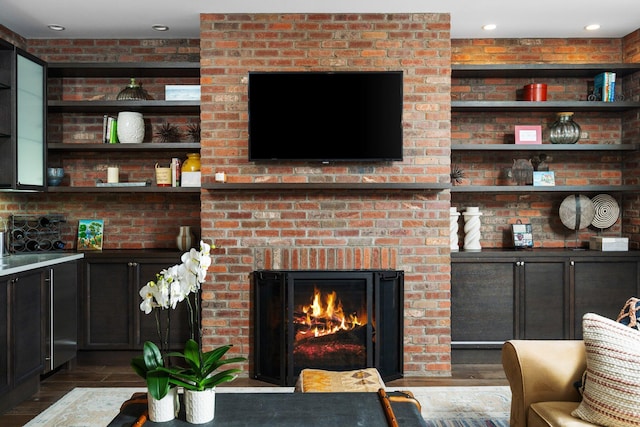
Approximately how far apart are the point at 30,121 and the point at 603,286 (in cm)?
449

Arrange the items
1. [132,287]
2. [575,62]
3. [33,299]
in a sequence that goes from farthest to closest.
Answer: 1. [575,62]
2. [132,287]
3. [33,299]

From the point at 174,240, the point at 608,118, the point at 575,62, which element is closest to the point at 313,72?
the point at 174,240

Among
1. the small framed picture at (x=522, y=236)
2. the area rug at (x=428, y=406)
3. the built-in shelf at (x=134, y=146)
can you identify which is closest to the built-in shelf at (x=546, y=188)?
the small framed picture at (x=522, y=236)

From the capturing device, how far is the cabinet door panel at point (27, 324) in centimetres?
349

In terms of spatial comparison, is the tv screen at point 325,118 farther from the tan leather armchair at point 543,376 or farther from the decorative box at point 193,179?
the tan leather armchair at point 543,376

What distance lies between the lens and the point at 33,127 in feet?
14.1

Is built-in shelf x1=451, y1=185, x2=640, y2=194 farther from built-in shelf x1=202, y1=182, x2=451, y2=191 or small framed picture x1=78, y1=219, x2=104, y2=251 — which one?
small framed picture x1=78, y1=219, x2=104, y2=251

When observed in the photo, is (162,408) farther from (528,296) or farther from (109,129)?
(528,296)

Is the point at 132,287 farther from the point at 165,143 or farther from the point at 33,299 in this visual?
the point at 165,143

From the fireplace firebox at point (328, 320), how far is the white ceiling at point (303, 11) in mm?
1852

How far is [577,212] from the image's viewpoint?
4.69 meters

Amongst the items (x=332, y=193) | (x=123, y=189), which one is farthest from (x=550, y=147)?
(x=123, y=189)

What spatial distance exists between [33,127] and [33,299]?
1.36 meters

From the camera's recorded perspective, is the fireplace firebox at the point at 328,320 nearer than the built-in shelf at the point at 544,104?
Yes
